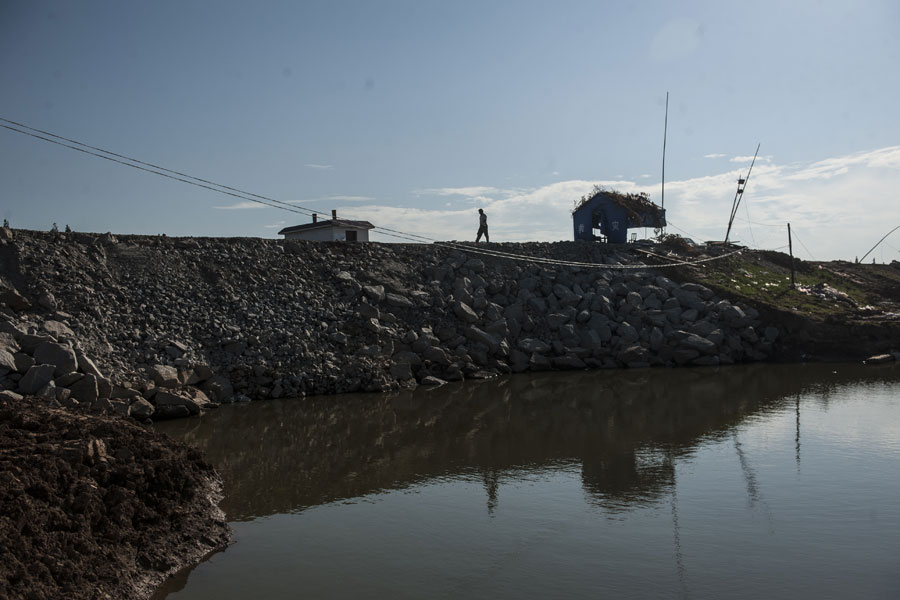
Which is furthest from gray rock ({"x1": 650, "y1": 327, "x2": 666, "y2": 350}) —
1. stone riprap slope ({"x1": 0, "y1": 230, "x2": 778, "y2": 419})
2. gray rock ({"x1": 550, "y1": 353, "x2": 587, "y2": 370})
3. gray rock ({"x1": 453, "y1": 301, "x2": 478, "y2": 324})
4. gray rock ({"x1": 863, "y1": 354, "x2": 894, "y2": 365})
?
gray rock ({"x1": 863, "y1": 354, "x2": 894, "y2": 365})

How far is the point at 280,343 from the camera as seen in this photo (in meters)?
21.5

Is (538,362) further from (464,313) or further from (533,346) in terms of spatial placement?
(464,313)

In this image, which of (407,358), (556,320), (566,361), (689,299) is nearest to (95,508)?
(407,358)

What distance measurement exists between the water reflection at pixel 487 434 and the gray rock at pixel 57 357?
2.59m

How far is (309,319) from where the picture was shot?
22859mm

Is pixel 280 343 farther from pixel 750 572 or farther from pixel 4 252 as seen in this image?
pixel 750 572

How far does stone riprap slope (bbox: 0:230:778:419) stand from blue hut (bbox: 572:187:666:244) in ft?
13.3

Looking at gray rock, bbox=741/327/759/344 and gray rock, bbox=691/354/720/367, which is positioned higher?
gray rock, bbox=741/327/759/344

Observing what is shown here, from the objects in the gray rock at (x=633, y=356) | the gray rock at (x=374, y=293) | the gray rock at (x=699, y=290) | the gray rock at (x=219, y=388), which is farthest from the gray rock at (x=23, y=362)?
the gray rock at (x=699, y=290)

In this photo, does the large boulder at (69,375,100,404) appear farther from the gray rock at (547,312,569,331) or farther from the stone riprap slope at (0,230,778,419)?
the gray rock at (547,312,569,331)

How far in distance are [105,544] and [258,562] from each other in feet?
5.96

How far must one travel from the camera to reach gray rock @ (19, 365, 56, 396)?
15156 mm

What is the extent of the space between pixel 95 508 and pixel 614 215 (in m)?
31.6

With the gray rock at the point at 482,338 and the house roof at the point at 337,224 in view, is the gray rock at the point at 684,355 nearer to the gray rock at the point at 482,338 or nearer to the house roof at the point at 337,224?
the gray rock at the point at 482,338
